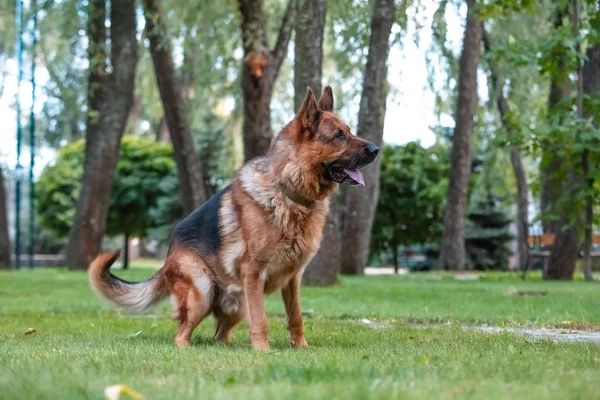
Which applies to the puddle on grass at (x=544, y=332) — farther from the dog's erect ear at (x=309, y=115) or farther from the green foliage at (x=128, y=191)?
the green foliage at (x=128, y=191)

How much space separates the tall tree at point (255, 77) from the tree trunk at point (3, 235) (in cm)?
989

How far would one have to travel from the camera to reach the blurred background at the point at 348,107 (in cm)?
1404

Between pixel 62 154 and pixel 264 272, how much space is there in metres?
26.3

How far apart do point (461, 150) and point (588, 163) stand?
7842 millimetres

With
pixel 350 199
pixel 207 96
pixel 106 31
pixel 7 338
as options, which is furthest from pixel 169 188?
pixel 7 338

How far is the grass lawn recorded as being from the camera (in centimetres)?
368

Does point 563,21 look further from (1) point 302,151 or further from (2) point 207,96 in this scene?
(2) point 207,96

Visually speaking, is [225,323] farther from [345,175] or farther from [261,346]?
[345,175]

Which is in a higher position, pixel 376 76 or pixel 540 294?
pixel 376 76

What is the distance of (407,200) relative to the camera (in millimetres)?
28703

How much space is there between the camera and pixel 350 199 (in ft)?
64.1

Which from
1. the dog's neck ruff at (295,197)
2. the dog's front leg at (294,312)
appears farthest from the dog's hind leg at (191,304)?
the dog's neck ruff at (295,197)

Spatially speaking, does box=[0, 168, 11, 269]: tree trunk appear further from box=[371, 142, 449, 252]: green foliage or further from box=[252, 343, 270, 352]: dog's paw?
box=[252, 343, 270, 352]: dog's paw

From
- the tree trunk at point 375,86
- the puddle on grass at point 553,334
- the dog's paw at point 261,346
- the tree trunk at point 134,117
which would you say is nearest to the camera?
the dog's paw at point 261,346
